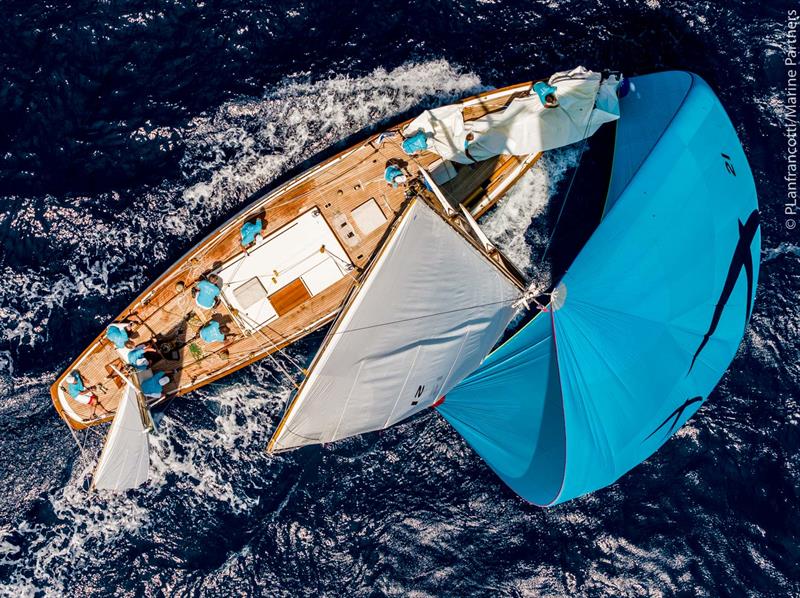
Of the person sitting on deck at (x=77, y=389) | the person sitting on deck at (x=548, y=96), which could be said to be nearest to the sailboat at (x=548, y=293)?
the person sitting on deck at (x=548, y=96)

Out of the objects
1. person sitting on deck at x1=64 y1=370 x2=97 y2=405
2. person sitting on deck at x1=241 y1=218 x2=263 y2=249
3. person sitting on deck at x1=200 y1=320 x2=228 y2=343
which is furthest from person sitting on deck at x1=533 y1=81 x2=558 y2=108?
person sitting on deck at x1=64 y1=370 x2=97 y2=405

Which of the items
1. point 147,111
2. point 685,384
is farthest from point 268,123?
point 685,384

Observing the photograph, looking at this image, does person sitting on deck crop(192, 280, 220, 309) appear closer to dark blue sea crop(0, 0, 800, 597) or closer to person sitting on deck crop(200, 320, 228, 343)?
person sitting on deck crop(200, 320, 228, 343)

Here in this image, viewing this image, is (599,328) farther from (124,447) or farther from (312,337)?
(124,447)

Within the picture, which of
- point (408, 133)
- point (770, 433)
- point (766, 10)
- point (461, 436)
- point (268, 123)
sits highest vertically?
point (268, 123)

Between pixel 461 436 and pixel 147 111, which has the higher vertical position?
pixel 147 111

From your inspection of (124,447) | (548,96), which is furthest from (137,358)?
(548,96)

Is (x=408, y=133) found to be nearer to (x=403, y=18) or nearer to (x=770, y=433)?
(x=403, y=18)
